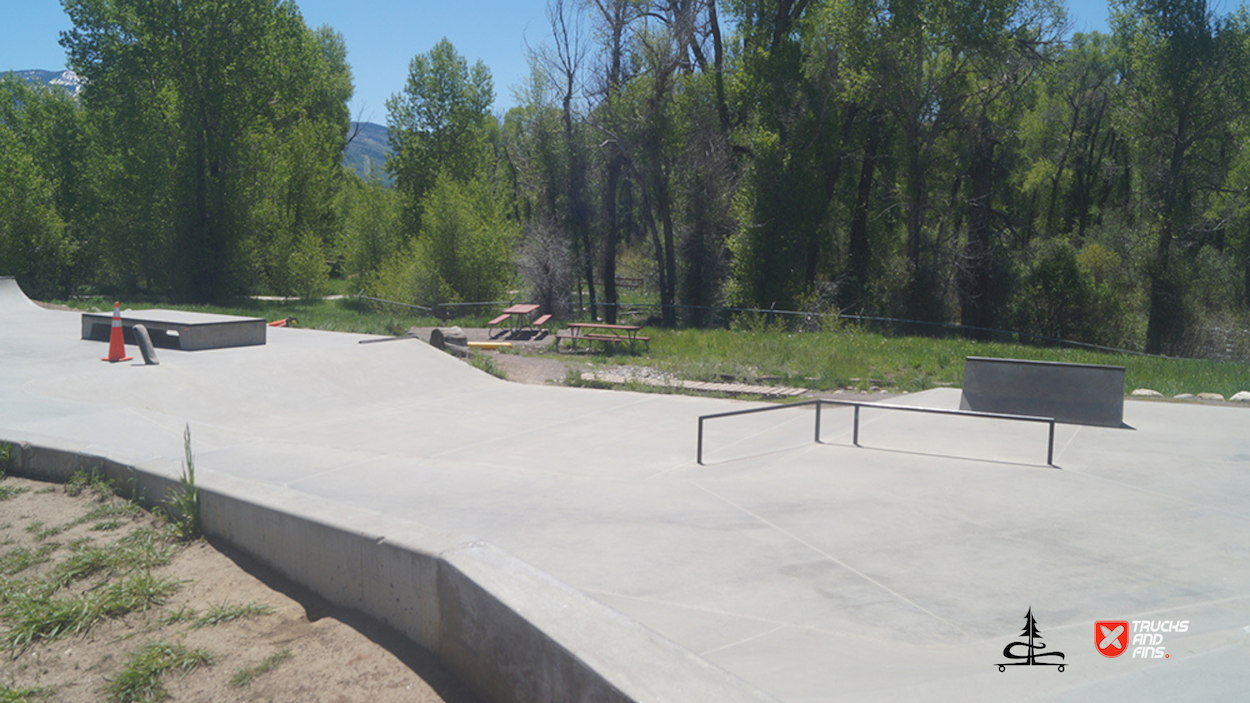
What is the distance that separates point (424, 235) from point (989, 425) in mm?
26074

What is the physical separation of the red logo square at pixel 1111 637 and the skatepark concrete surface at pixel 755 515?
0.06 m

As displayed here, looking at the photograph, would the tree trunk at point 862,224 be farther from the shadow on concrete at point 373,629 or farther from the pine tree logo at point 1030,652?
the shadow on concrete at point 373,629

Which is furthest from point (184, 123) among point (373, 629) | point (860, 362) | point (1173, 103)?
point (1173, 103)

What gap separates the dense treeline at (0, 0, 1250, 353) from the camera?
27781 mm

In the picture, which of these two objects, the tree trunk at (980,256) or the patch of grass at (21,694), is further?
the tree trunk at (980,256)

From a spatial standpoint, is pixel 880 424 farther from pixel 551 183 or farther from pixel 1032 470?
pixel 551 183

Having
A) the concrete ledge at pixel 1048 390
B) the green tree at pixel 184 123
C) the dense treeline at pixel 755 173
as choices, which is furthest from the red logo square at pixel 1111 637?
the green tree at pixel 184 123

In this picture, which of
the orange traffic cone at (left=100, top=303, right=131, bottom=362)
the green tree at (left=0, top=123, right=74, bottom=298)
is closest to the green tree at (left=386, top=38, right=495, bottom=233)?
the green tree at (left=0, top=123, right=74, bottom=298)

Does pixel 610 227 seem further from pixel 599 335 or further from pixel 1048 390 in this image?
pixel 1048 390

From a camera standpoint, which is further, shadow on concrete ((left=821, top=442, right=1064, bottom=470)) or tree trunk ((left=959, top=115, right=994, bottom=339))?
tree trunk ((left=959, top=115, right=994, bottom=339))

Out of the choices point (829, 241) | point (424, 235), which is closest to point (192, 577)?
point (424, 235)

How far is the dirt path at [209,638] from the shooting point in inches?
134

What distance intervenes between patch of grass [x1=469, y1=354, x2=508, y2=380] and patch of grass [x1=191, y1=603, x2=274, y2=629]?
Answer: 10200mm

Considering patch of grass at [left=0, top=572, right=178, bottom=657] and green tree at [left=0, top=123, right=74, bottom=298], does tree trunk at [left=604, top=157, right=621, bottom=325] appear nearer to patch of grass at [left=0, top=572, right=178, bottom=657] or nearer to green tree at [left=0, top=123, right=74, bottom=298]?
green tree at [left=0, top=123, right=74, bottom=298]
